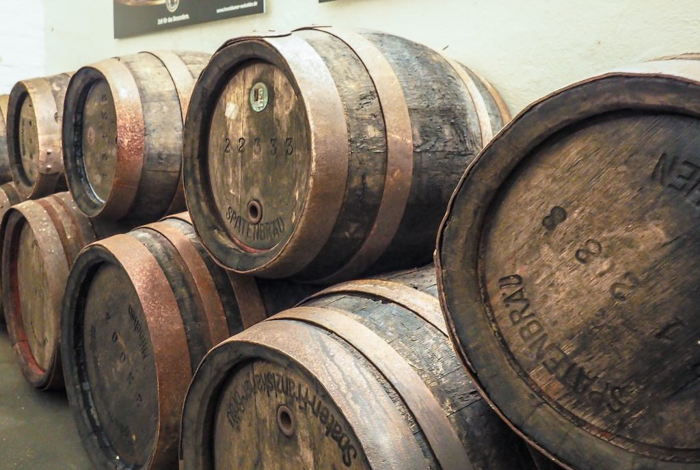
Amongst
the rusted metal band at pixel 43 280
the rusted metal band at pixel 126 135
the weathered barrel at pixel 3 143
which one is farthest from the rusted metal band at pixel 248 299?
the weathered barrel at pixel 3 143

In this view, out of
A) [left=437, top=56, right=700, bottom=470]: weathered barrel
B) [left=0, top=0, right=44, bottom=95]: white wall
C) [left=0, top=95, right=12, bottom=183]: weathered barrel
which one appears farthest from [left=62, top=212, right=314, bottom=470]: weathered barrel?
[left=0, top=0, right=44, bottom=95]: white wall

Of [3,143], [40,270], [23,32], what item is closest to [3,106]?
[3,143]

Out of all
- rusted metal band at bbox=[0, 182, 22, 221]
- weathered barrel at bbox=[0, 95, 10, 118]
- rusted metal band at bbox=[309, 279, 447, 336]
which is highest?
weathered barrel at bbox=[0, 95, 10, 118]

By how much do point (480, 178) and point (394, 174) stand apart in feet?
1.70

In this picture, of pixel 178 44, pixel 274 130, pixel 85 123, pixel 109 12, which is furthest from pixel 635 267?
pixel 109 12

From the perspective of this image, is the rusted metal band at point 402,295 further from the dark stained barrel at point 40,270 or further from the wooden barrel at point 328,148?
the dark stained barrel at point 40,270

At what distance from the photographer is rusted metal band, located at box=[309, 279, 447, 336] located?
4.68 ft

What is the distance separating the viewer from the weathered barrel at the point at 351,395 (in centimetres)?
118

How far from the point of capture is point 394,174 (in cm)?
162

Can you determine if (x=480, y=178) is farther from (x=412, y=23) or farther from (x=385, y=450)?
(x=412, y=23)

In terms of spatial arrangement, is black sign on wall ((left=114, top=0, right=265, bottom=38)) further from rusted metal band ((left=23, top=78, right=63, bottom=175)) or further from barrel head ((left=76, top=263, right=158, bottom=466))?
barrel head ((left=76, top=263, right=158, bottom=466))

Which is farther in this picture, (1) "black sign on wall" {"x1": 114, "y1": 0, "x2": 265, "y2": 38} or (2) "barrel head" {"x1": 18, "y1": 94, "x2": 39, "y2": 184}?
(2) "barrel head" {"x1": 18, "y1": 94, "x2": 39, "y2": 184}

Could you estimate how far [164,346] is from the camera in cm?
185

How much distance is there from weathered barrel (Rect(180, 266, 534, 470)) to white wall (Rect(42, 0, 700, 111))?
2.99 feet
